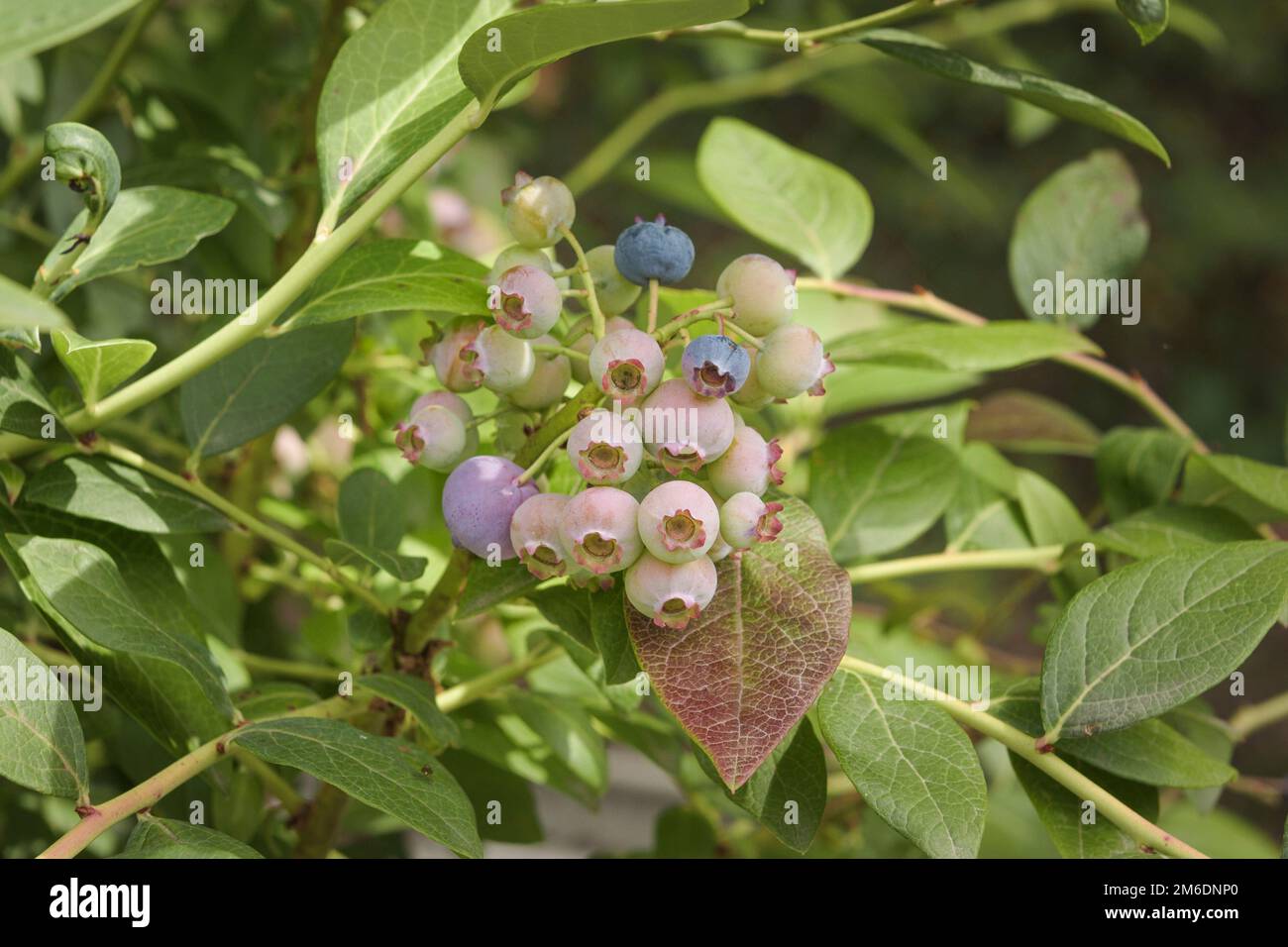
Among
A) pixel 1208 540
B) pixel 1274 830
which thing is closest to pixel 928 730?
pixel 1208 540

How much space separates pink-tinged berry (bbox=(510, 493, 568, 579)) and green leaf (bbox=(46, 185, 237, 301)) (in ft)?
0.59

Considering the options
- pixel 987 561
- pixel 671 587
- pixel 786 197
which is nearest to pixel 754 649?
pixel 671 587

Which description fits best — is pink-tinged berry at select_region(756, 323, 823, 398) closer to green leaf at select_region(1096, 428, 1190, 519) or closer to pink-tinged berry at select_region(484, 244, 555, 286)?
pink-tinged berry at select_region(484, 244, 555, 286)

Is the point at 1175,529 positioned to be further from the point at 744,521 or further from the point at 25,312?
the point at 25,312

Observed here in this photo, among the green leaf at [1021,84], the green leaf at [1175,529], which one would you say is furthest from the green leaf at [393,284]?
the green leaf at [1175,529]

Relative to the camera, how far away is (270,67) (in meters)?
0.78

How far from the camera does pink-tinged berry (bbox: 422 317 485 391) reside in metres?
0.48

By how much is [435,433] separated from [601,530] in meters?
0.10

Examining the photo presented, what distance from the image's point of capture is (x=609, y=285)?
49 centimetres

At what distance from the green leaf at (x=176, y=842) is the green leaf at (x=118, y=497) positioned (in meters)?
0.12

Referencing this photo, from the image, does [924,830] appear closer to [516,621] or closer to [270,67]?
[516,621]

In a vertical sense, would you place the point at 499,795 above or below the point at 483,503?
below

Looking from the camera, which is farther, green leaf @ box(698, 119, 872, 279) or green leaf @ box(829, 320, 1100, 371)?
green leaf @ box(698, 119, 872, 279)

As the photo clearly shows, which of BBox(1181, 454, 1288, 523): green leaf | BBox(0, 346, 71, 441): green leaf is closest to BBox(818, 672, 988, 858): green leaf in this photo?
BBox(1181, 454, 1288, 523): green leaf
